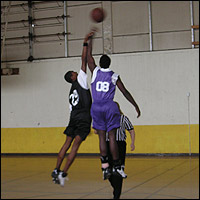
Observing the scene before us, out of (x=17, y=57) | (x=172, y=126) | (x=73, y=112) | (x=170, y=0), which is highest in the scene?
(x=170, y=0)

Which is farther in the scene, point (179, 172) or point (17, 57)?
point (17, 57)

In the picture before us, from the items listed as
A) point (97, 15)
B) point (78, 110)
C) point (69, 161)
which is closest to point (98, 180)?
point (69, 161)

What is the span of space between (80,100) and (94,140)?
1844cm

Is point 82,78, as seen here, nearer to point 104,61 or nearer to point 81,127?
point 104,61

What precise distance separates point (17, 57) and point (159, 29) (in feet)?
26.5

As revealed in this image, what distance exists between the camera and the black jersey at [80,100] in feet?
20.8

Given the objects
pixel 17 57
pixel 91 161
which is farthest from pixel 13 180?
pixel 17 57

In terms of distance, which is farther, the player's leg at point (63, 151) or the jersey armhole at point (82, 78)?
the player's leg at point (63, 151)

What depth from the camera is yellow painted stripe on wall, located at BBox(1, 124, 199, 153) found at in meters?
23.4

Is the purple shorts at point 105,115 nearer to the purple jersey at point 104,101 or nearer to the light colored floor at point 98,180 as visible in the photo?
the purple jersey at point 104,101

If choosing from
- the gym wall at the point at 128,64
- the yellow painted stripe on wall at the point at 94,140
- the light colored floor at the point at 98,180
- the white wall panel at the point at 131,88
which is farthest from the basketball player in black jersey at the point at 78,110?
the white wall panel at the point at 131,88

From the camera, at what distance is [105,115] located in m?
6.25

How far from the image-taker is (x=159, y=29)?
23.1 m

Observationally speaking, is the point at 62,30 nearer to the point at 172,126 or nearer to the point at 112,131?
the point at 172,126
